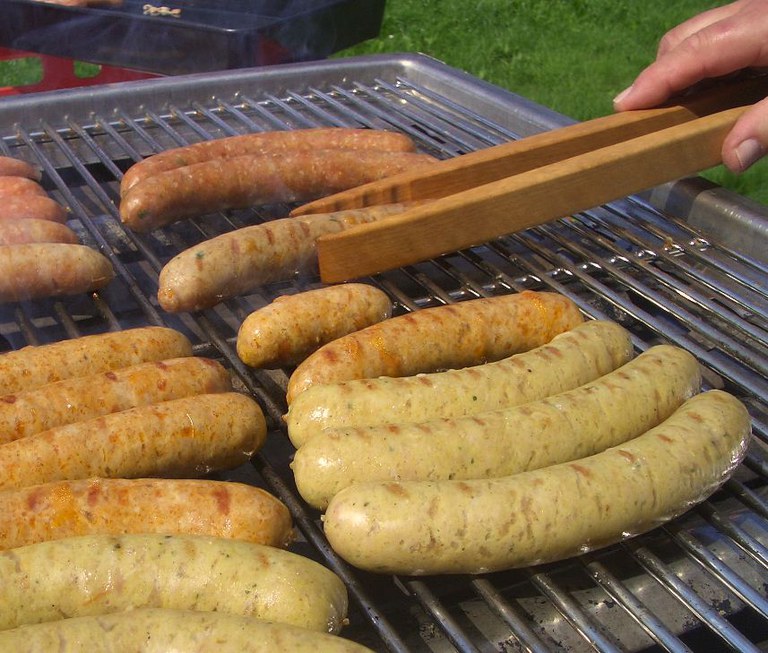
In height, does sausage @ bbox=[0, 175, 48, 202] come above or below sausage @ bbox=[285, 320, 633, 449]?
below

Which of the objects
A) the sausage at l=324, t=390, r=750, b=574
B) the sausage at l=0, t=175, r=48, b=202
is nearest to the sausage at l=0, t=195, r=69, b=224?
the sausage at l=0, t=175, r=48, b=202

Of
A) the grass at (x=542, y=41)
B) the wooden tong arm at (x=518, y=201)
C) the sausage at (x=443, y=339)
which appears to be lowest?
the grass at (x=542, y=41)

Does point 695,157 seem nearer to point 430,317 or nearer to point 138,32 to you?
point 430,317

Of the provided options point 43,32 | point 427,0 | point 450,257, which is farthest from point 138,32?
point 427,0

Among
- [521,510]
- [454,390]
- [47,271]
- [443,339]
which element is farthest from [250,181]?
[521,510]

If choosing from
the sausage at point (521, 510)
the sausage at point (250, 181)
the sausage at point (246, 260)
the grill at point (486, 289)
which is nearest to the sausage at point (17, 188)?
the grill at point (486, 289)

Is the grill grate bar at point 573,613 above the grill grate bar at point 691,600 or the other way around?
the other way around

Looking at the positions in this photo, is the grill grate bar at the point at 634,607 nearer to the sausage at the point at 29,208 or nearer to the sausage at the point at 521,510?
the sausage at the point at 521,510

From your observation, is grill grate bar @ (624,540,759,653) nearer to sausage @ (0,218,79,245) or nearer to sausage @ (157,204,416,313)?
sausage @ (157,204,416,313)
